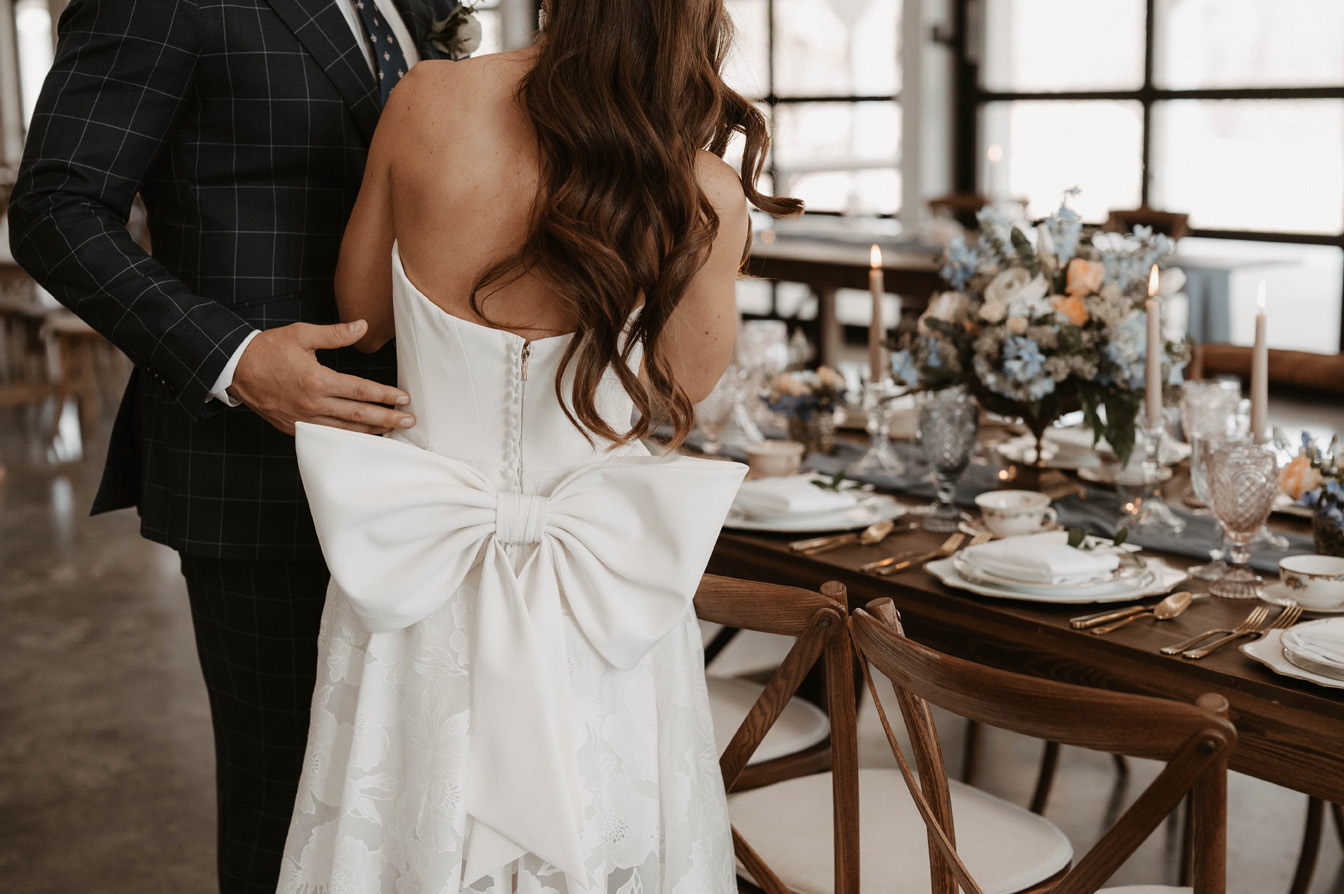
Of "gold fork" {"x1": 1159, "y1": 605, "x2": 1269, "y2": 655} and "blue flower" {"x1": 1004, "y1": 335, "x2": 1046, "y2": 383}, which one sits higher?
"blue flower" {"x1": 1004, "y1": 335, "x2": 1046, "y2": 383}

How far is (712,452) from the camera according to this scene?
106 inches

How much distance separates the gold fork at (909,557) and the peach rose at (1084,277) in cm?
49

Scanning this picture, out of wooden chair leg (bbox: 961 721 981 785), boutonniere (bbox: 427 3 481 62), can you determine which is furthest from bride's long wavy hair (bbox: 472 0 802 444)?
wooden chair leg (bbox: 961 721 981 785)

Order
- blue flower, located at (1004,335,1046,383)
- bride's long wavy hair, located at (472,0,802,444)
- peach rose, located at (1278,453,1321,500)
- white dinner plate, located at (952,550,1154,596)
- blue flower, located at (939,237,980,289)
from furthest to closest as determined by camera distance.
→ blue flower, located at (939,237,980,289) < blue flower, located at (1004,335,1046,383) < peach rose, located at (1278,453,1321,500) < white dinner plate, located at (952,550,1154,596) < bride's long wavy hair, located at (472,0,802,444)

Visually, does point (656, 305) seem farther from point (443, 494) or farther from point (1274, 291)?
point (1274, 291)

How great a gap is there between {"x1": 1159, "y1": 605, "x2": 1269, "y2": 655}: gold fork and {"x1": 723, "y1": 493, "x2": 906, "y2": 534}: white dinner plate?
0.62 meters

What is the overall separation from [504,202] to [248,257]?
469 millimetres

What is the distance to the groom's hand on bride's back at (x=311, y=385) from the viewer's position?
55.8 inches

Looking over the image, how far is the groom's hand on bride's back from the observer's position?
1418mm

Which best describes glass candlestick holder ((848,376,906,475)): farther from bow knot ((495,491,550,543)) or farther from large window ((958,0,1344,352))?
large window ((958,0,1344,352))

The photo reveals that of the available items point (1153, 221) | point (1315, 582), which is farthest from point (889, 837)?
point (1153, 221)

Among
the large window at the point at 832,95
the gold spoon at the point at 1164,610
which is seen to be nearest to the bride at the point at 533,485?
the gold spoon at the point at 1164,610

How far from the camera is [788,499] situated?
7.00 feet

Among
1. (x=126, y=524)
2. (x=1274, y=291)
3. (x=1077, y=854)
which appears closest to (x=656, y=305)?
(x=1077, y=854)
